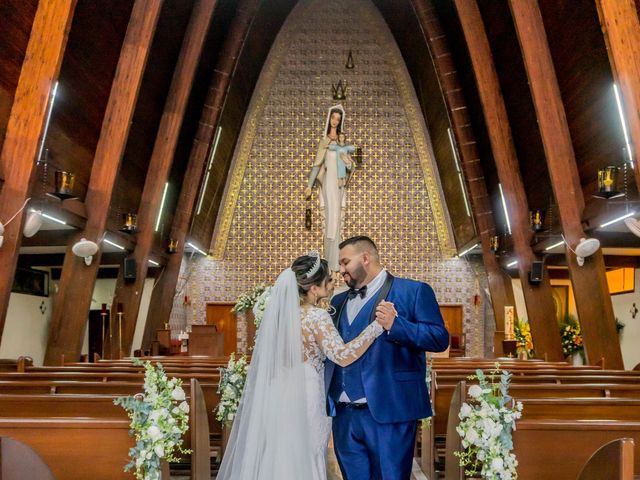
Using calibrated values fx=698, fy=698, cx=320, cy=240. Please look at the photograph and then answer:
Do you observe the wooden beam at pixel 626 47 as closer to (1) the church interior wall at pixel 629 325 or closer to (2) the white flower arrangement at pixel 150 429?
(2) the white flower arrangement at pixel 150 429

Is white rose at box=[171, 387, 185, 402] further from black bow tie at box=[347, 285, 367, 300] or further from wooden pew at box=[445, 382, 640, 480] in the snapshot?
wooden pew at box=[445, 382, 640, 480]

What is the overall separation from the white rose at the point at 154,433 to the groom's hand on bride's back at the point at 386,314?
1284 millimetres

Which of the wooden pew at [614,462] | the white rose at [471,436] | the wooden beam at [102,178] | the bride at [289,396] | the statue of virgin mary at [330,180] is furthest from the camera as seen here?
the statue of virgin mary at [330,180]

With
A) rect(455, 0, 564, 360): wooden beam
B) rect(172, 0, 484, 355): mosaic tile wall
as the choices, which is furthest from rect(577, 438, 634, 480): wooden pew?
rect(172, 0, 484, 355): mosaic tile wall

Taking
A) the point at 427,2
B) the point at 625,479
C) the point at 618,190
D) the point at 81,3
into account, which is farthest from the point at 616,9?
the point at 427,2

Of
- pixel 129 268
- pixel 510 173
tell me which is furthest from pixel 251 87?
pixel 510 173

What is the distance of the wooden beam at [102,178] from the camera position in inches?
369

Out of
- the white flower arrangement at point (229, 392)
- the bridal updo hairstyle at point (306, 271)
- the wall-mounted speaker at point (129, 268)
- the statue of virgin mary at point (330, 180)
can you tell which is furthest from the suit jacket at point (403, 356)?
the wall-mounted speaker at point (129, 268)

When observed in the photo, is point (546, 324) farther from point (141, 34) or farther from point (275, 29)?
point (275, 29)

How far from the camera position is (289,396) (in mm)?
3908

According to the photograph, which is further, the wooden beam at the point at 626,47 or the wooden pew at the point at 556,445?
the wooden beam at the point at 626,47

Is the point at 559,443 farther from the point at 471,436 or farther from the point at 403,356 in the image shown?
the point at 403,356

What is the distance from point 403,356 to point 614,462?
1379 mm

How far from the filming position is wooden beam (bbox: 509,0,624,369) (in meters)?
8.96
